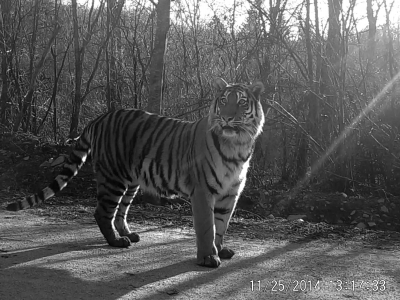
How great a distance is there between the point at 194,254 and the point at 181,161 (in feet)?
3.17

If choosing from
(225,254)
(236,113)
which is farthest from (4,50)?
(225,254)

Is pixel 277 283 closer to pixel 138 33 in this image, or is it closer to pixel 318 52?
pixel 318 52

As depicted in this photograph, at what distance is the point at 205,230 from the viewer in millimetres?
4988

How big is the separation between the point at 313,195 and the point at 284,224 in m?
1.51

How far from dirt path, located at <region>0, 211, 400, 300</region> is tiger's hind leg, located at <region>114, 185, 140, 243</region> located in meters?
0.12

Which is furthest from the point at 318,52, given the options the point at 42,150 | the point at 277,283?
the point at 42,150

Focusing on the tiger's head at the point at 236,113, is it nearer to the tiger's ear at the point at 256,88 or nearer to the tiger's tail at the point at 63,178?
the tiger's ear at the point at 256,88

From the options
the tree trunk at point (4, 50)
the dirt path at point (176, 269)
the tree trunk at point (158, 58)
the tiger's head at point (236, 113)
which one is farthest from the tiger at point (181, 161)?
the tree trunk at point (4, 50)

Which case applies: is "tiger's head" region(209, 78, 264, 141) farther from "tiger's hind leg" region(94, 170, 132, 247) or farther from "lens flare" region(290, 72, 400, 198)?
"lens flare" region(290, 72, 400, 198)

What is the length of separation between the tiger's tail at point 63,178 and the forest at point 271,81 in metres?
2.67

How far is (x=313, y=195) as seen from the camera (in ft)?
27.8

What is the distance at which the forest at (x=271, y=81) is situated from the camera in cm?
847

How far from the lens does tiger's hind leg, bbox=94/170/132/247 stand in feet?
18.7

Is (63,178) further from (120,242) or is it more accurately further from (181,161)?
(181,161)
